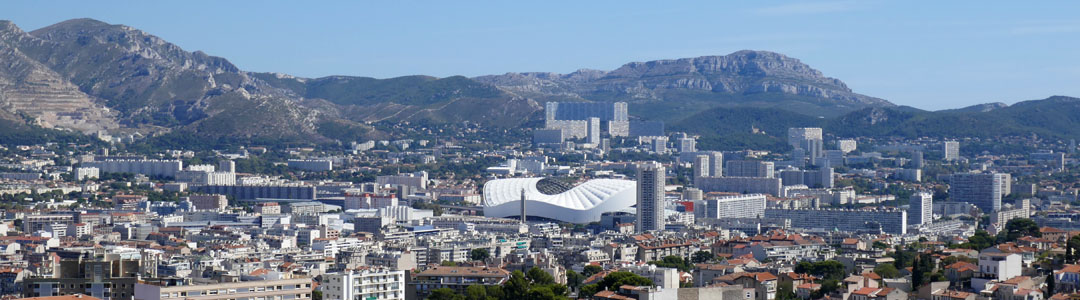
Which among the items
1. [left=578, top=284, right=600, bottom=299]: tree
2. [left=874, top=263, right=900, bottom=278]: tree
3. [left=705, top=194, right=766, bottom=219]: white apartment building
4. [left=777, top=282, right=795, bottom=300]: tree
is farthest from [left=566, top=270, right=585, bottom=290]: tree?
[left=705, top=194, right=766, bottom=219]: white apartment building

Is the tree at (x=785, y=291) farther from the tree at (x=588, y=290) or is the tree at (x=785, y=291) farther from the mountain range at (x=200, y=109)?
the mountain range at (x=200, y=109)

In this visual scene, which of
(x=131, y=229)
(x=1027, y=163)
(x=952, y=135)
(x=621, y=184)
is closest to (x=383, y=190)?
(x=621, y=184)

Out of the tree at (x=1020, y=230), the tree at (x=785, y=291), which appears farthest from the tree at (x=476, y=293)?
the tree at (x=1020, y=230)

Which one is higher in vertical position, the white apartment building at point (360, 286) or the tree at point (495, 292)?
the white apartment building at point (360, 286)

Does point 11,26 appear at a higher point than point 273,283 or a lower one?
higher

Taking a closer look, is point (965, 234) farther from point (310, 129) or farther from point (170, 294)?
point (310, 129)

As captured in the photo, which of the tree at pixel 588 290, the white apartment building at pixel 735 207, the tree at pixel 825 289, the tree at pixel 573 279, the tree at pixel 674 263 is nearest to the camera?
the tree at pixel 588 290
